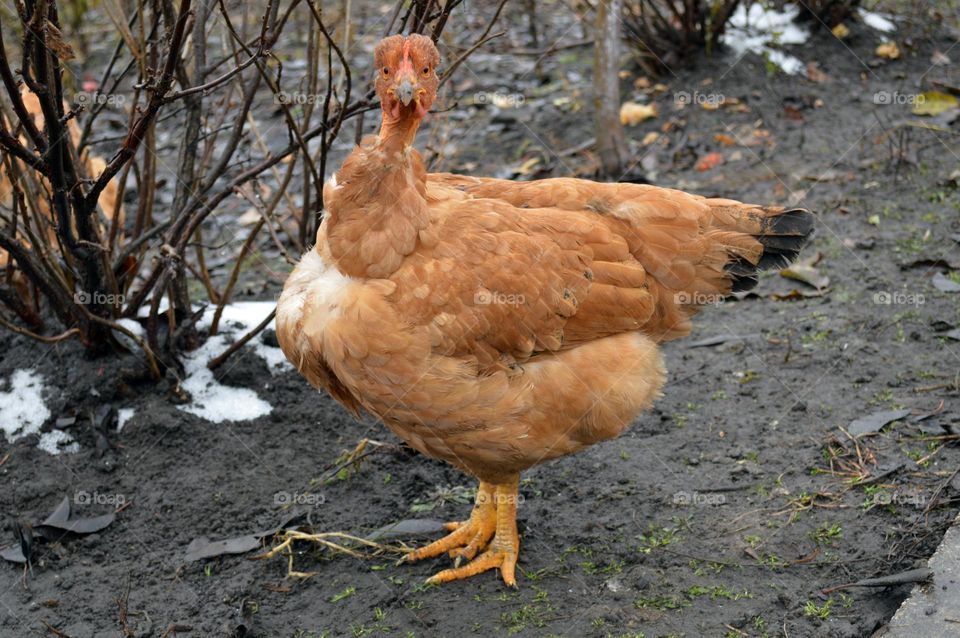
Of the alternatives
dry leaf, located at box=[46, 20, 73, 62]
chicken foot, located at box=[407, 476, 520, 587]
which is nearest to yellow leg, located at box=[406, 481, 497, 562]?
chicken foot, located at box=[407, 476, 520, 587]

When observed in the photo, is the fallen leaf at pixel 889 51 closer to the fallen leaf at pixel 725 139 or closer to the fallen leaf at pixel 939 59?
the fallen leaf at pixel 939 59

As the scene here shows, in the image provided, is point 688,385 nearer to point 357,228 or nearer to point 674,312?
point 674,312

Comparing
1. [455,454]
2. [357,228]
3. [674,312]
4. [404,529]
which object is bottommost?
[404,529]

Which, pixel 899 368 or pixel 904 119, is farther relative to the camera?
pixel 904 119

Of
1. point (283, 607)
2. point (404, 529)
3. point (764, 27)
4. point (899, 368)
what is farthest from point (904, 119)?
point (283, 607)

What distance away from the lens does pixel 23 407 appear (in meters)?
4.38

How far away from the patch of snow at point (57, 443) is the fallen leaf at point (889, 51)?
20.7ft

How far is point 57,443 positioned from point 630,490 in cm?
255

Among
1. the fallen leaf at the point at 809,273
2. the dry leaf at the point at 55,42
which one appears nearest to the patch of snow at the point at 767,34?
the fallen leaf at the point at 809,273

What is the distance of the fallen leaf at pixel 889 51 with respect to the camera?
7328 mm

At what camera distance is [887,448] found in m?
4.07

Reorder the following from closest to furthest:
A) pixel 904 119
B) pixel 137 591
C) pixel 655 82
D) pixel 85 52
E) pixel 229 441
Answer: pixel 137 591
pixel 229 441
pixel 904 119
pixel 655 82
pixel 85 52

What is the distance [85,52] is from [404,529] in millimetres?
7196

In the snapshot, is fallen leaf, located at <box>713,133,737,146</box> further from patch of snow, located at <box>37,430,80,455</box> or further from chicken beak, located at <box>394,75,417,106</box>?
patch of snow, located at <box>37,430,80,455</box>
